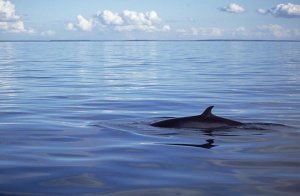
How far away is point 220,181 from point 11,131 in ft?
21.2

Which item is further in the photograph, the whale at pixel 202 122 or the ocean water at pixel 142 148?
the whale at pixel 202 122

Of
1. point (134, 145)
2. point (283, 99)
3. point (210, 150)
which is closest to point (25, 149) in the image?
point (134, 145)

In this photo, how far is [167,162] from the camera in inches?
319

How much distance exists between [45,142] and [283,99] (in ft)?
38.3

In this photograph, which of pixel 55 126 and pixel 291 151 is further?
pixel 55 126

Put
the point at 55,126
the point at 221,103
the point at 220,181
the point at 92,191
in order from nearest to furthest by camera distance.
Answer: the point at 92,191 < the point at 220,181 < the point at 55,126 < the point at 221,103

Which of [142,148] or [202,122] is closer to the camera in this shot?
[142,148]

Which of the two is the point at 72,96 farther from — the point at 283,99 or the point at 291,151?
the point at 291,151

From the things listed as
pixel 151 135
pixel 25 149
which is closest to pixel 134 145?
pixel 151 135

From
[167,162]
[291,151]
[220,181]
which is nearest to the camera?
[220,181]

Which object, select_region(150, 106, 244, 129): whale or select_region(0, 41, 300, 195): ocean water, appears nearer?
select_region(0, 41, 300, 195): ocean water

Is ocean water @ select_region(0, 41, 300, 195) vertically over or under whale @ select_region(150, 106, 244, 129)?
under

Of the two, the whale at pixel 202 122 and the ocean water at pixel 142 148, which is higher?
the whale at pixel 202 122

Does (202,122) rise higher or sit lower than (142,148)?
higher
